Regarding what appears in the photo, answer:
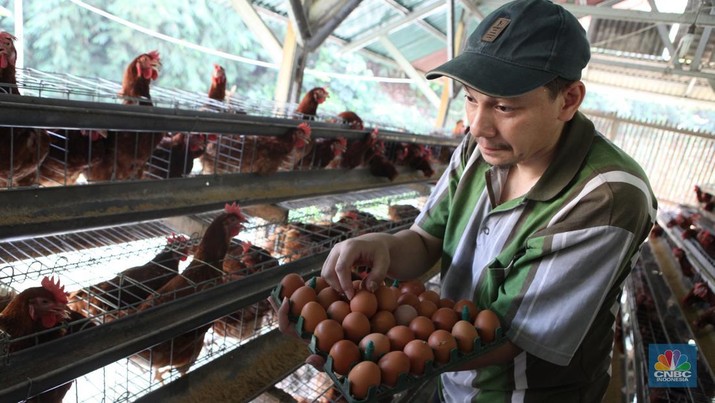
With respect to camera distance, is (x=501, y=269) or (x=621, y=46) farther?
(x=621, y=46)

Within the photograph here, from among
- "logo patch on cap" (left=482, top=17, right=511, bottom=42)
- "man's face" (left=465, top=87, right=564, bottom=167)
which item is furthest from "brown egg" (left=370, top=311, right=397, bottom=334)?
"logo patch on cap" (left=482, top=17, right=511, bottom=42)

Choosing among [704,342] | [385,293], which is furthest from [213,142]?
[704,342]

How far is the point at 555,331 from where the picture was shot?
3.24ft

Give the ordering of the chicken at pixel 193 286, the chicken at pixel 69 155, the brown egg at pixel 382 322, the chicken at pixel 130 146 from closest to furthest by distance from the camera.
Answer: the brown egg at pixel 382 322, the chicken at pixel 193 286, the chicken at pixel 69 155, the chicken at pixel 130 146

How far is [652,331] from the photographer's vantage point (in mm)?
3721

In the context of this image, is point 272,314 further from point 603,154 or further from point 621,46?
point 621,46

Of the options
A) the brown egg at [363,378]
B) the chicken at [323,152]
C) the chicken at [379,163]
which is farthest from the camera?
the chicken at [379,163]

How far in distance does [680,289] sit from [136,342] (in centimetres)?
494

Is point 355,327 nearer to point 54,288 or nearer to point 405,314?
point 405,314

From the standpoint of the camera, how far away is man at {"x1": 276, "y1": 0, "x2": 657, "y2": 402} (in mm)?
946

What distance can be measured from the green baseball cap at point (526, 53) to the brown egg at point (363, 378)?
1.90 feet

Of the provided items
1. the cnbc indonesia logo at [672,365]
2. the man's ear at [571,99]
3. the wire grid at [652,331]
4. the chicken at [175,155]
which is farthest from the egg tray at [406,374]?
the cnbc indonesia logo at [672,365]

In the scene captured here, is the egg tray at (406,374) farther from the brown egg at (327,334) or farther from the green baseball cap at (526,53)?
the green baseball cap at (526,53)

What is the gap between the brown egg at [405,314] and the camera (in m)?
1.10
